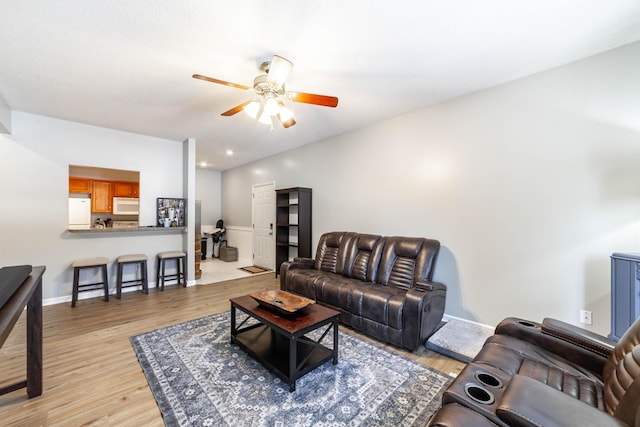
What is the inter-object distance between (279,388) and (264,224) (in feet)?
14.7

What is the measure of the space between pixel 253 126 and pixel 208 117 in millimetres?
653

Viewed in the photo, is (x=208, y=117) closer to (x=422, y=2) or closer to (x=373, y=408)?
(x=422, y=2)

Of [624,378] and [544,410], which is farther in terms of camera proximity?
[624,378]

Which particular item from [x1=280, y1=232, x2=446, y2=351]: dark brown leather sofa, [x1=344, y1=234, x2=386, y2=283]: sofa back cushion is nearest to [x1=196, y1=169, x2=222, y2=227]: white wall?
[x1=280, y1=232, x2=446, y2=351]: dark brown leather sofa

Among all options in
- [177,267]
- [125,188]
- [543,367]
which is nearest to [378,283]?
[543,367]

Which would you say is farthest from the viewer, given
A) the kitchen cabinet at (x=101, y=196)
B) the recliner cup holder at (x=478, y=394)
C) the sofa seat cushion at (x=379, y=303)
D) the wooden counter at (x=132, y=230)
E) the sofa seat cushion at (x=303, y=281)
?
the kitchen cabinet at (x=101, y=196)

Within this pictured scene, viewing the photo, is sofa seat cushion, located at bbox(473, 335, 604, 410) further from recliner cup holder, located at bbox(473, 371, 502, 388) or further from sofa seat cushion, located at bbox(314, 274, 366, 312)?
sofa seat cushion, located at bbox(314, 274, 366, 312)

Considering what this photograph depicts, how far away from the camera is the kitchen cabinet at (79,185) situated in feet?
18.7

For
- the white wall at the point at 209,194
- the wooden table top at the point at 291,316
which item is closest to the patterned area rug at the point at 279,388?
the wooden table top at the point at 291,316

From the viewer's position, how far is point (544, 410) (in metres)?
0.92

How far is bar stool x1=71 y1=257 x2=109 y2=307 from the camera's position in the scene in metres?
3.61

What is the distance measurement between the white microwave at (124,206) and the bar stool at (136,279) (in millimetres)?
2547

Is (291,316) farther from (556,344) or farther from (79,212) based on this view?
(79,212)

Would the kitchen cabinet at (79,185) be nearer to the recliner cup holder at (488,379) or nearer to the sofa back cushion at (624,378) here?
the recliner cup holder at (488,379)
